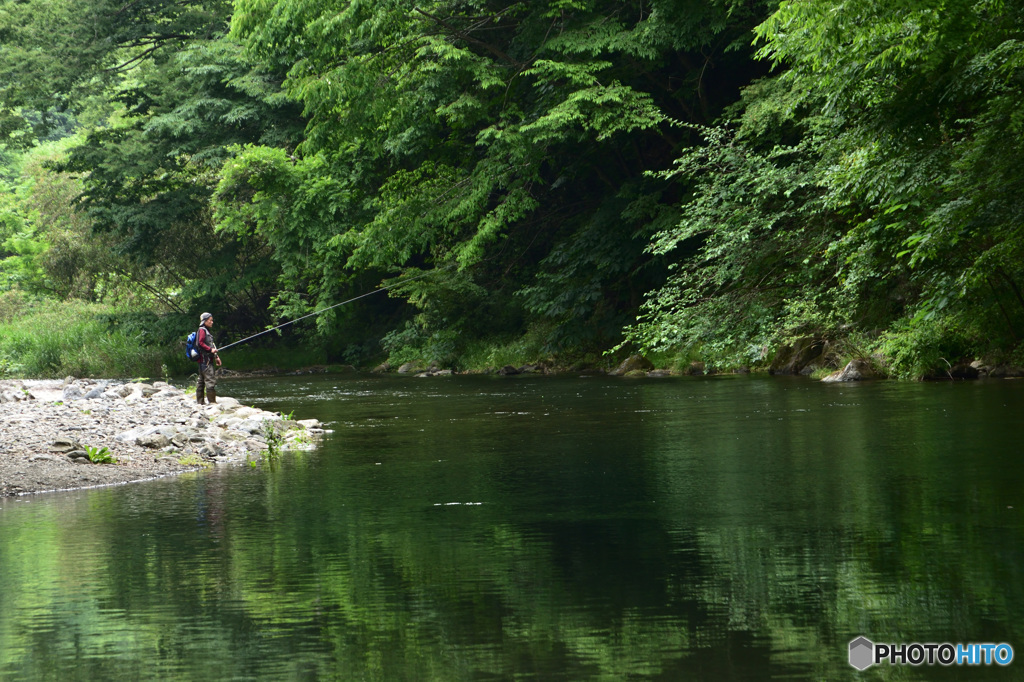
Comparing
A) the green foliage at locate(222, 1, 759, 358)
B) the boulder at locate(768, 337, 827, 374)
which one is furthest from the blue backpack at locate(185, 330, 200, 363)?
the boulder at locate(768, 337, 827, 374)

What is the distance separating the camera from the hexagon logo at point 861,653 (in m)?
3.86

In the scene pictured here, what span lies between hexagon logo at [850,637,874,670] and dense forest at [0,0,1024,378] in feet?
26.9

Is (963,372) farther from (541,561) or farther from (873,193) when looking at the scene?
(541,561)

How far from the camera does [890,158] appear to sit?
13.5m

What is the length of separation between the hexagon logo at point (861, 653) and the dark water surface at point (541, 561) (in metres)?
0.06

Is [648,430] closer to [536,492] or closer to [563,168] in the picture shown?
[536,492]

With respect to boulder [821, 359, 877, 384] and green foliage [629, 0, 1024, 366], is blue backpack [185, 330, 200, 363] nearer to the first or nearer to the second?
green foliage [629, 0, 1024, 366]

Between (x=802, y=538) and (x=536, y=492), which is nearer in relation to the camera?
(x=802, y=538)

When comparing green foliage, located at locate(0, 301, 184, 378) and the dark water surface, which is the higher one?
green foliage, located at locate(0, 301, 184, 378)

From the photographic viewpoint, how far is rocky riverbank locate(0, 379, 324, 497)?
9.48 metres

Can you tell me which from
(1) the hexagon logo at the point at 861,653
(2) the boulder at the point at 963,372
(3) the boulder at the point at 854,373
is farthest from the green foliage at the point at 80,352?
(1) the hexagon logo at the point at 861,653

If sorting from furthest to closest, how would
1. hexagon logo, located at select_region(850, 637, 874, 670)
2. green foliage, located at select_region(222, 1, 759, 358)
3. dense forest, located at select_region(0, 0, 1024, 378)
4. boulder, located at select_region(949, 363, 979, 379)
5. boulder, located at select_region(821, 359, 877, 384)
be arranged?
1. green foliage, located at select_region(222, 1, 759, 358)
2. boulder, located at select_region(821, 359, 877, 384)
3. boulder, located at select_region(949, 363, 979, 379)
4. dense forest, located at select_region(0, 0, 1024, 378)
5. hexagon logo, located at select_region(850, 637, 874, 670)

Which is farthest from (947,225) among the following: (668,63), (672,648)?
(668,63)

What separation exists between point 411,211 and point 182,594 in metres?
22.1
